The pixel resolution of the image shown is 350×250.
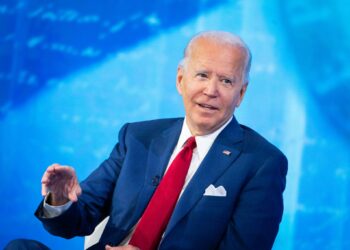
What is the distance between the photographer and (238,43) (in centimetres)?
216

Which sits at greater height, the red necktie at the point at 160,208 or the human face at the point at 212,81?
the human face at the point at 212,81

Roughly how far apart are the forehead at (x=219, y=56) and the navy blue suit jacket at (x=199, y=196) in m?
0.24

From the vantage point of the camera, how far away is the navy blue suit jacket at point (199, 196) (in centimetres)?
209

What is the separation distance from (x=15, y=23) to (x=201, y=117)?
179cm

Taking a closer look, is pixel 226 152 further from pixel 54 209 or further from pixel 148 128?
pixel 54 209

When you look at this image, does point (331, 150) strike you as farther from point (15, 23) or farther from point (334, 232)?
point (15, 23)

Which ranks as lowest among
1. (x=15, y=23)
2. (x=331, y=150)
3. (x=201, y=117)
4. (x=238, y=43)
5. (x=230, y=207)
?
(x=230, y=207)

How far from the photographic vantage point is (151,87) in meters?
3.41

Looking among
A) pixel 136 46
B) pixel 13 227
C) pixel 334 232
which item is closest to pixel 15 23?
pixel 136 46

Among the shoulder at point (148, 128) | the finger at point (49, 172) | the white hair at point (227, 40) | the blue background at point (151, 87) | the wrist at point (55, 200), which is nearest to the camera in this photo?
the finger at point (49, 172)

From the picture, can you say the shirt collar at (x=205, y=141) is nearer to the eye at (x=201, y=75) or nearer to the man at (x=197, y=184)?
the man at (x=197, y=184)

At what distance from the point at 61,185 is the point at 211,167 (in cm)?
51

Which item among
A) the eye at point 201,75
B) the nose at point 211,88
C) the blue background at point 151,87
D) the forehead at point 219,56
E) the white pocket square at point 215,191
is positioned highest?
the blue background at point 151,87

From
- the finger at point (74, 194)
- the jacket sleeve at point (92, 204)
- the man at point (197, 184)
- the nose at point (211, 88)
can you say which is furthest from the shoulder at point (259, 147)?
the finger at point (74, 194)
